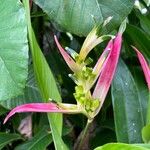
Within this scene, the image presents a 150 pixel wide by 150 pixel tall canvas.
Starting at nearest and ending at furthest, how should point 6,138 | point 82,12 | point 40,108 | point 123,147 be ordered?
1. point 123,147
2. point 40,108
3. point 82,12
4. point 6,138

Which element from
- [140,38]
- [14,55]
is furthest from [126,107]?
[14,55]

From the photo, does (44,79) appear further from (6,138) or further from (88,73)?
(6,138)

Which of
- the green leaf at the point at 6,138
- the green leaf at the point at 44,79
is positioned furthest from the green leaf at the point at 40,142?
the green leaf at the point at 44,79

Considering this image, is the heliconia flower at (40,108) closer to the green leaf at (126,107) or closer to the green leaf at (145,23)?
the green leaf at (126,107)

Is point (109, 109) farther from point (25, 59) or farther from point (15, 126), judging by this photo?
point (25, 59)

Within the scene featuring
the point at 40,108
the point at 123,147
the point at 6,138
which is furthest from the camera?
the point at 6,138

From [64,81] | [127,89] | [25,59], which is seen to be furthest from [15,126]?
[25,59]

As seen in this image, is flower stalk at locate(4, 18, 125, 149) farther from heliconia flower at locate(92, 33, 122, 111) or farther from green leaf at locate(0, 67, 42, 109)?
green leaf at locate(0, 67, 42, 109)
